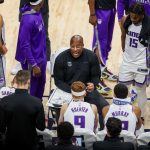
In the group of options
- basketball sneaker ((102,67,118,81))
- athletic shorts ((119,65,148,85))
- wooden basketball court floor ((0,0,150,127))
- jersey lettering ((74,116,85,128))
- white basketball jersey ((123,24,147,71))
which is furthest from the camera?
wooden basketball court floor ((0,0,150,127))

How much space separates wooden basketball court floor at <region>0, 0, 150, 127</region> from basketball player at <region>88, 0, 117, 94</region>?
412 mm

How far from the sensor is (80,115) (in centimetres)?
597

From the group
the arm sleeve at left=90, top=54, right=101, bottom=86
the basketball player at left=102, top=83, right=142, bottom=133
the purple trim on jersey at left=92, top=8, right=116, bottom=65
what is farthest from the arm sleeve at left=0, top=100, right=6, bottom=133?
the purple trim on jersey at left=92, top=8, right=116, bottom=65

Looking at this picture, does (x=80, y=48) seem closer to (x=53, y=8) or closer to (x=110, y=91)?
(x=110, y=91)

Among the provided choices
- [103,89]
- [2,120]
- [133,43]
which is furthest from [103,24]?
[2,120]

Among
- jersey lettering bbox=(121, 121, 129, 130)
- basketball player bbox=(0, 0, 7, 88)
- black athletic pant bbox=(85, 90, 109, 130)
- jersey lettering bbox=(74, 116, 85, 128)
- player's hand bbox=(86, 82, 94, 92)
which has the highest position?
basketball player bbox=(0, 0, 7, 88)

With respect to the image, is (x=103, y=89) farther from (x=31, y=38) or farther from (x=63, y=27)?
(x=63, y=27)

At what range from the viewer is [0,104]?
18.2ft

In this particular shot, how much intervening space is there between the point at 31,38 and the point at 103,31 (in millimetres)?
1789

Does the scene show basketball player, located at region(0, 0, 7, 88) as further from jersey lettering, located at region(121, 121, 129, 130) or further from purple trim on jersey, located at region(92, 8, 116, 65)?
purple trim on jersey, located at region(92, 8, 116, 65)

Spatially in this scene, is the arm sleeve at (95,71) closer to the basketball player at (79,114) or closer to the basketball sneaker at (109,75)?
the basketball player at (79,114)

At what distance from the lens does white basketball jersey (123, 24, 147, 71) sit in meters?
7.18

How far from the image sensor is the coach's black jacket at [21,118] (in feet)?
18.1

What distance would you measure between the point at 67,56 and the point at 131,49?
0.87 meters
